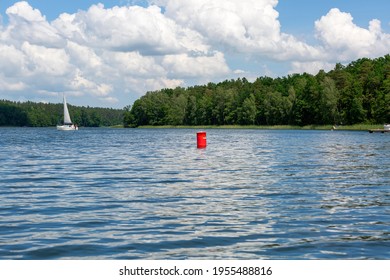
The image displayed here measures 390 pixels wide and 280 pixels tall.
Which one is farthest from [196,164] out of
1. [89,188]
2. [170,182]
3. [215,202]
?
[215,202]

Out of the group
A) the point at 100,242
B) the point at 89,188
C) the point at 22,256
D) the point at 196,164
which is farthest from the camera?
the point at 196,164

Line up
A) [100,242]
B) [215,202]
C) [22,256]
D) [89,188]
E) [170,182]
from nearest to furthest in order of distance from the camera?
[22,256] → [100,242] → [215,202] → [89,188] → [170,182]

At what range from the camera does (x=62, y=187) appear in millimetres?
28922

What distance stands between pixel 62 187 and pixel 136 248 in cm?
1481

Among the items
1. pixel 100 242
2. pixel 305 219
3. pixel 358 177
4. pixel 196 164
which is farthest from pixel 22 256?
pixel 196 164

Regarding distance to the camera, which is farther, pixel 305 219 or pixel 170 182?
pixel 170 182

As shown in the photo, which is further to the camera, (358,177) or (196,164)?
(196,164)

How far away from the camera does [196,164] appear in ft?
144

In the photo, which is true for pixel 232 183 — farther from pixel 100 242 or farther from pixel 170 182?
pixel 100 242

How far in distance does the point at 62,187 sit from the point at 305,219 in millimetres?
14306

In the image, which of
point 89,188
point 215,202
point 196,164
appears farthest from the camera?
point 196,164
